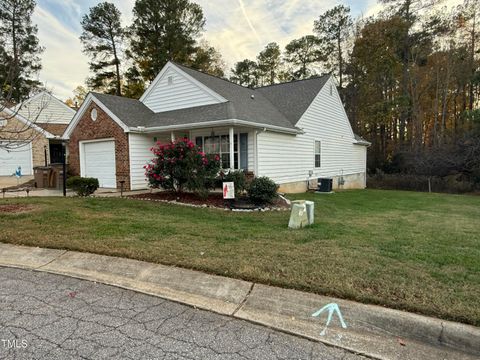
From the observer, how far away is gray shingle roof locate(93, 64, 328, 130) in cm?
1099

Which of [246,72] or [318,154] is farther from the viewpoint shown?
[246,72]

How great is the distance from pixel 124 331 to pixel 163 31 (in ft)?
93.6

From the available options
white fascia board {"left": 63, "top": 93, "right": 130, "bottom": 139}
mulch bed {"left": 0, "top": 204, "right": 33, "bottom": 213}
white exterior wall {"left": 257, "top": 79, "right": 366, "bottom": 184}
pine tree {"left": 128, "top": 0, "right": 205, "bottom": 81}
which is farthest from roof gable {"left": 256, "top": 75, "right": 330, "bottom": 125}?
pine tree {"left": 128, "top": 0, "right": 205, "bottom": 81}

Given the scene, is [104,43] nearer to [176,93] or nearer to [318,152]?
[176,93]

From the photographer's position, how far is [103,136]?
12320 millimetres

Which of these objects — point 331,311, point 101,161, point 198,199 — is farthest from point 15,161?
point 331,311

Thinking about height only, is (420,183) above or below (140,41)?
below

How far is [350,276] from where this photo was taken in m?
Answer: 3.46

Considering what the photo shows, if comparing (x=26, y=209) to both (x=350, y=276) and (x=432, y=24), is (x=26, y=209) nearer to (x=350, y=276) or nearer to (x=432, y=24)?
(x=350, y=276)

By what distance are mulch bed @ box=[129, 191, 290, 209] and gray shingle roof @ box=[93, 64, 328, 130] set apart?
2800mm

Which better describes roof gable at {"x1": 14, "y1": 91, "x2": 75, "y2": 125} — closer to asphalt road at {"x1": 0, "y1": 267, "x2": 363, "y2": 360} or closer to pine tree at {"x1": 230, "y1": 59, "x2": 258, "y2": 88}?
pine tree at {"x1": 230, "y1": 59, "x2": 258, "y2": 88}

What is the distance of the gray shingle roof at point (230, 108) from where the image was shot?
10992mm

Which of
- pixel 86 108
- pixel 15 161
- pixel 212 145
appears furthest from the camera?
pixel 15 161

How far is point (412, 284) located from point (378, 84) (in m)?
27.4
